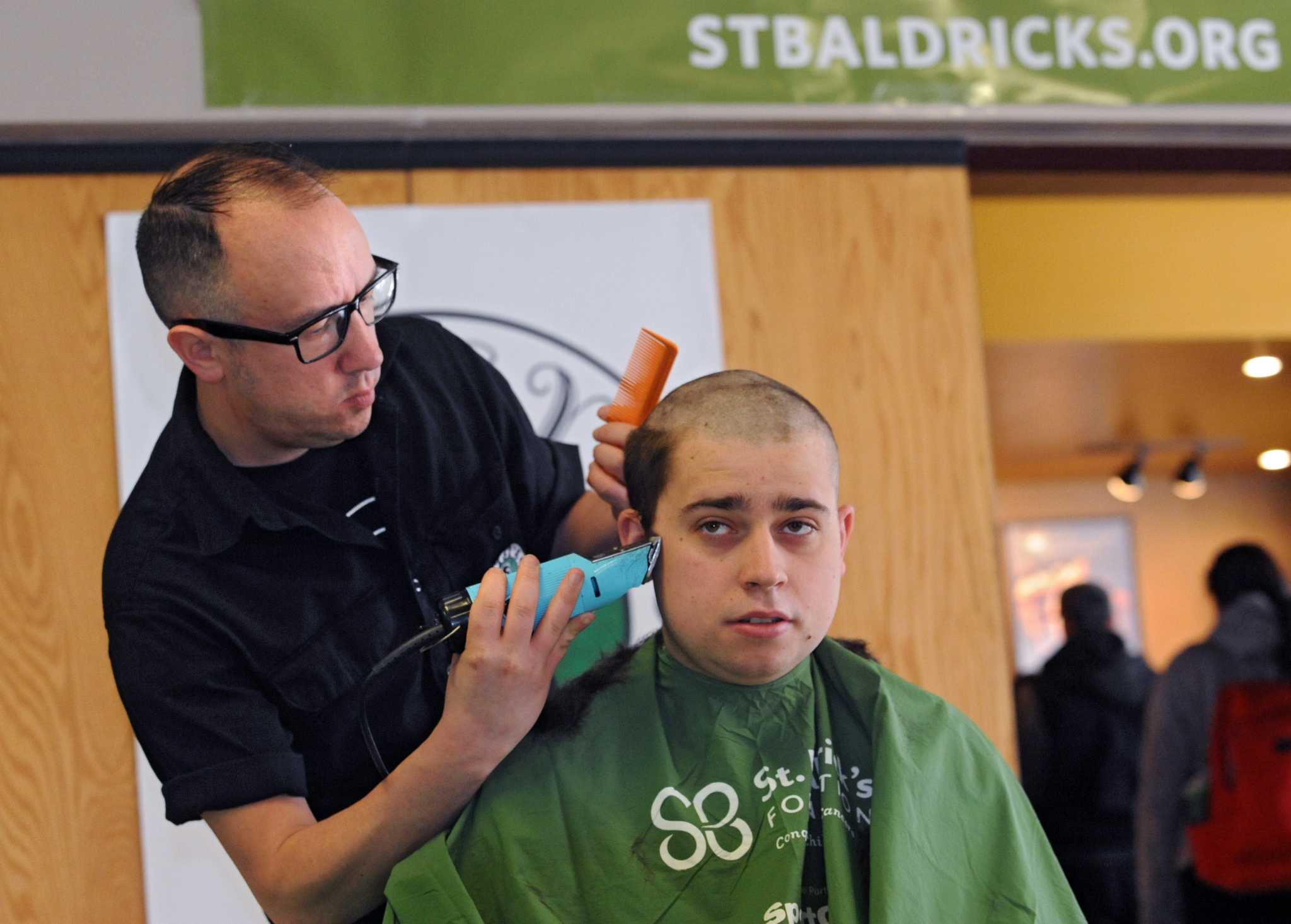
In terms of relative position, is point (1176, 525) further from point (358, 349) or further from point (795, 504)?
point (358, 349)

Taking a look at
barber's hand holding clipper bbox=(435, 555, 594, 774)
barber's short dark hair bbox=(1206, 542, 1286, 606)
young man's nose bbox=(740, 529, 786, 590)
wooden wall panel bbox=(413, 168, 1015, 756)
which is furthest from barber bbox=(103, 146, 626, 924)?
barber's short dark hair bbox=(1206, 542, 1286, 606)

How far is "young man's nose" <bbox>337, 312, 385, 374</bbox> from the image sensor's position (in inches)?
58.6

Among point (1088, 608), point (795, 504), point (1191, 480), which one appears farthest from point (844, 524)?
point (1191, 480)

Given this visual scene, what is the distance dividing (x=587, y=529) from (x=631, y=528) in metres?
0.24

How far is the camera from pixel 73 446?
2260mm

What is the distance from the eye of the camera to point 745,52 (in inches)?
101

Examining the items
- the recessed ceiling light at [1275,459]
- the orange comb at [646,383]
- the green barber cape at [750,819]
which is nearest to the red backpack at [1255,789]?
the green barber cape at [750,819]

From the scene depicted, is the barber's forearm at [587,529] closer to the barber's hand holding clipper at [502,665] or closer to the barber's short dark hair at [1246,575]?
the barber's hand holding clipper at [502,665]

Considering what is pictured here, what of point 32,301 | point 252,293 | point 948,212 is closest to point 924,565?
point 948,212

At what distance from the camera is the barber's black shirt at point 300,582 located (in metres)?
1.53

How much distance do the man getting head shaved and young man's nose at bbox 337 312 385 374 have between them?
35 cm

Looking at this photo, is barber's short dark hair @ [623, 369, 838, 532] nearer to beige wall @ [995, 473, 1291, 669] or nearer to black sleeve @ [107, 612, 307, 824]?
black sleeve @ [107, 612, 307, 824]

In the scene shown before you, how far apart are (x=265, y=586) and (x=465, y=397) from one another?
41cm

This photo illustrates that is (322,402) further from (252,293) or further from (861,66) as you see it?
(861,66)
